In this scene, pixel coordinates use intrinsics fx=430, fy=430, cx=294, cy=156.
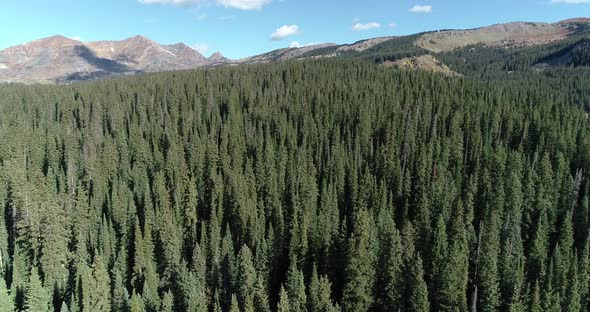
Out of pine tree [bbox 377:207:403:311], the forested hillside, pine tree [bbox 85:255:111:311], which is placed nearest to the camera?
pine tree [bbox 377:207:403:311]

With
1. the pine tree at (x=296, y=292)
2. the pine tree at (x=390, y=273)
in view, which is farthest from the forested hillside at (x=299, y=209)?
the pine tree at (x=390, y=273)

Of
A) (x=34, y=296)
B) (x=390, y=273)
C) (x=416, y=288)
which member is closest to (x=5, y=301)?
(x=34, y=296)

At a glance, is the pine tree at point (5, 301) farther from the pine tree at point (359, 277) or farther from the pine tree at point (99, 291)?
the pine tree at point (359, 277)

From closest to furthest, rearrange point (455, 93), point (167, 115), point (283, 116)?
point (283, 116) → point (167, 115) → point (455, 93)

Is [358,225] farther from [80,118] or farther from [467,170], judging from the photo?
[80,118]

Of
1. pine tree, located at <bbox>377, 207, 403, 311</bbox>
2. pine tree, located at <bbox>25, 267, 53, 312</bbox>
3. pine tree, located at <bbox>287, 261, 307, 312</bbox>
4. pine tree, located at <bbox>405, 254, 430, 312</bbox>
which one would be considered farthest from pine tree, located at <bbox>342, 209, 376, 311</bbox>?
pine tree, located at <bbox>25, 267, 53, 312</bbox>

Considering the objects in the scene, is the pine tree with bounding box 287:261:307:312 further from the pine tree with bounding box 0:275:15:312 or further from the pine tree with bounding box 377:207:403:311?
the pine tree with bounding box 0:275:15:312

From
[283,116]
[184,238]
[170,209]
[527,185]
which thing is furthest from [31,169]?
[527,185]

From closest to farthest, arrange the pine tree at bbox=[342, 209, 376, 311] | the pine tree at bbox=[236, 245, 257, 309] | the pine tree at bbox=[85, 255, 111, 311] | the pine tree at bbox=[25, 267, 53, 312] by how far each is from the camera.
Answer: the pine tree at bbox=[342, 209, 376, 311] → the pine tree at bbox=[25, 267, 53, 312] → the pine tree at bbox=[236, 245, 257, 309] → the pine tree at bbox=[85, 255, 111, 311]
